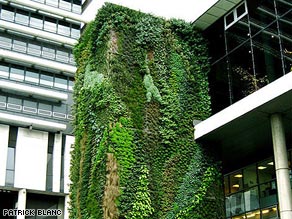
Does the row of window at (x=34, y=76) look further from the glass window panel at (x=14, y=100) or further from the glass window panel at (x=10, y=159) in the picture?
the glass window panel at (x=10, y=159)

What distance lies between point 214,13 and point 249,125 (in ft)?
19.8

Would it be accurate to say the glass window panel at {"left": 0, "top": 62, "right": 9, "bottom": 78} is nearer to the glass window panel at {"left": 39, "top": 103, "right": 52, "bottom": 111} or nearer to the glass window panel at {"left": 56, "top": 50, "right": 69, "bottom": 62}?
the glass window panel at {"left": 39, "top": 103, "right": 52, "bottom": 111}

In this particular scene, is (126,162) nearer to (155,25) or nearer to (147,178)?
(147,178)

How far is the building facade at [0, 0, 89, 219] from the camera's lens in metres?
39.3

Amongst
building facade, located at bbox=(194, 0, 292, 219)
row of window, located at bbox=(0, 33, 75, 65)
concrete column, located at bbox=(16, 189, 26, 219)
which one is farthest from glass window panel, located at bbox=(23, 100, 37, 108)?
building facade, located at bbox=(194, 0, 292, 219)

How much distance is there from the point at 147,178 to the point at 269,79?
263 inches

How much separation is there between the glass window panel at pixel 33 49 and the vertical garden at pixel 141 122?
19134 millimetres

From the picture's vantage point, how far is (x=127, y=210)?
2002cm

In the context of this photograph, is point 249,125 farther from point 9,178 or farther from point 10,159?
point 10,159

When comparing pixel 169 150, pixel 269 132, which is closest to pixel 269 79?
pixel 269 132

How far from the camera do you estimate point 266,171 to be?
23844 millimetres

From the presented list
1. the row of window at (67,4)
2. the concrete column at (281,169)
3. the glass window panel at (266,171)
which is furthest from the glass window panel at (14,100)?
the concrete column at (281,169)

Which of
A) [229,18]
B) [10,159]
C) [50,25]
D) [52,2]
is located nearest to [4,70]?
[50,25]

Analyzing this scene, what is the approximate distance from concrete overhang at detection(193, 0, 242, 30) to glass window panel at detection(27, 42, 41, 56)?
2171cm
